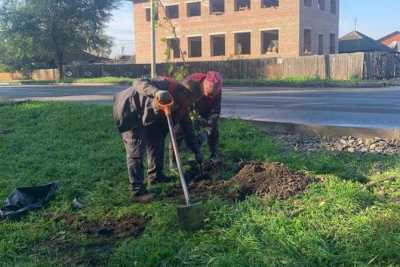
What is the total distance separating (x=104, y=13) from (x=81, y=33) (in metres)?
2.76

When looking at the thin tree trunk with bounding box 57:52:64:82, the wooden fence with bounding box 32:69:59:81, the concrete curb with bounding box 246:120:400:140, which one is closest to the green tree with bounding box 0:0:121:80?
the thin tree trunk with bounding box 57:52:64:82

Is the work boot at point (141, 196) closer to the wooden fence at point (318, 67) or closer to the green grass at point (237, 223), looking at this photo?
the green grass at point (237, 223)

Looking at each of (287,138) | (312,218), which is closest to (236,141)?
(287,138)

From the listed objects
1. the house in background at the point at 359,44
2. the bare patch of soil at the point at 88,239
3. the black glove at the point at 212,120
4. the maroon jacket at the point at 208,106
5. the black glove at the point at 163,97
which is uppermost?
the house in background at the point at 359,44

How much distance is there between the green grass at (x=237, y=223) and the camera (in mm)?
3117

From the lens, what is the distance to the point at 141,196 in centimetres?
471

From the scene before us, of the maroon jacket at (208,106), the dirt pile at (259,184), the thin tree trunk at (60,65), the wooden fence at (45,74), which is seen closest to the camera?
the dirt pile at (259,184)

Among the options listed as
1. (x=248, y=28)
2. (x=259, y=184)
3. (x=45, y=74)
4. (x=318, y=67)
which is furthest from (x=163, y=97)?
(x=45, y=74)

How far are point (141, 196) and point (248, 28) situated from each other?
108 feet

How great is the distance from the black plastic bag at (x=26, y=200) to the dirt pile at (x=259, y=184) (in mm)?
1536

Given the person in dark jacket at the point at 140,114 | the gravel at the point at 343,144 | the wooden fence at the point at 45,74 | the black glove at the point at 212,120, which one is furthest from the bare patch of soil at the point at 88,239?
the wooden fence at the point at 45,74

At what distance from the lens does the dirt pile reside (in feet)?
14.2

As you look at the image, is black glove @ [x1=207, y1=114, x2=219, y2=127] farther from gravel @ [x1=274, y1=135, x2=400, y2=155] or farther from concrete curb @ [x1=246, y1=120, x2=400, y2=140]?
concrete curb @ [x1=246, y1=120, x2=400, y2=140]

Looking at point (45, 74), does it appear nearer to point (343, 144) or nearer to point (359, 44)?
point (359, 44)
